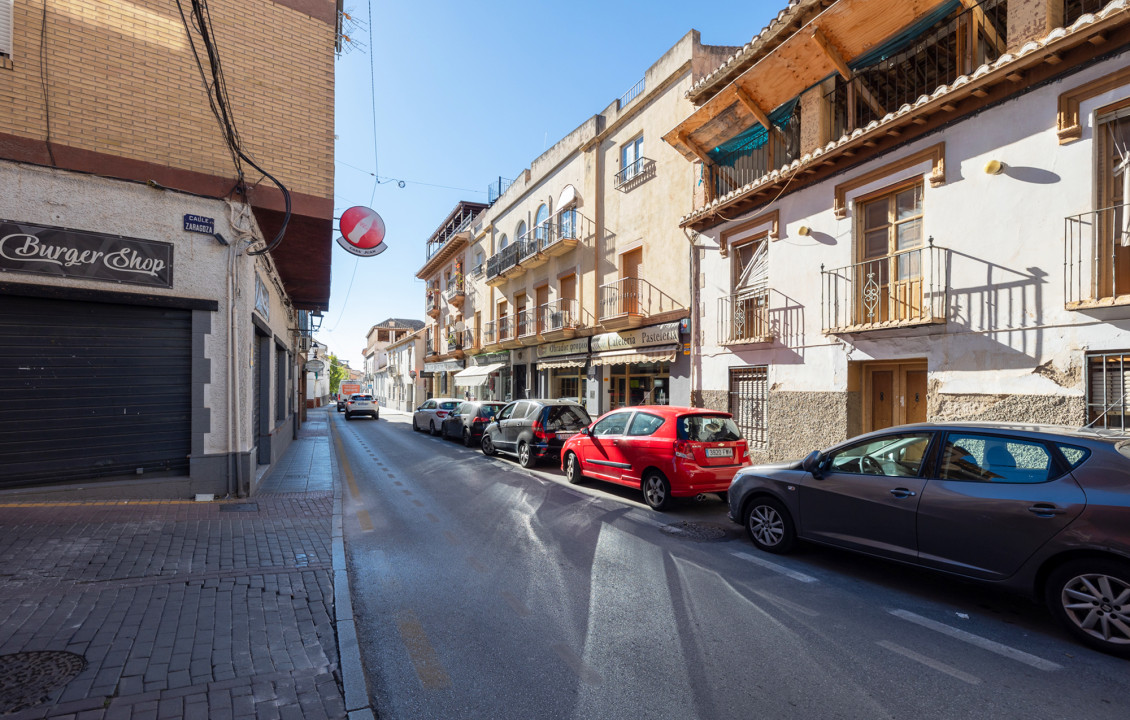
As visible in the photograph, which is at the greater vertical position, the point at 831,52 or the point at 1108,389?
the point at 831,52

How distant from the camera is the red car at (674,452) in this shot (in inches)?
313

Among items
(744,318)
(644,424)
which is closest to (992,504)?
(644,424)

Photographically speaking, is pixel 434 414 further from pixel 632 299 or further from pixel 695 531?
pixel 695 531

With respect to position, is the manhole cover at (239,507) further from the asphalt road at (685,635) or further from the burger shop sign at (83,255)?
the burger shop sign at (83,255)

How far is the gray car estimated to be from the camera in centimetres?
375

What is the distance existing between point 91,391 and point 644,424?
7.84 metres

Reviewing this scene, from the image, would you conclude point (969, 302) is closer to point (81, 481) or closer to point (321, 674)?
point (321, 674)

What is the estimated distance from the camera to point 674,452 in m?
7.95

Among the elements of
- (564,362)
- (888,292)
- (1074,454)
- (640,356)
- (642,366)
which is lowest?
(1074,454)

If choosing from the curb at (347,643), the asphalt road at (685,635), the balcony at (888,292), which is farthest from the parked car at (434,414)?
the curb at (347,643)

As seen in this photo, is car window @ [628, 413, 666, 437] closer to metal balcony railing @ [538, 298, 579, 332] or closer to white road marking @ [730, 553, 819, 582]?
white road marking @ [730, 553, 819, 582]

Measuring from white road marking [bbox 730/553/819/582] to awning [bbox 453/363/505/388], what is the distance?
67.4ft

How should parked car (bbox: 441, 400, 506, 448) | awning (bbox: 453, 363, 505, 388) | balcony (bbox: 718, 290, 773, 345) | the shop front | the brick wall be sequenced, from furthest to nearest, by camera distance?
1. awning (bbox: 453, 363, 505, 388)
2. parked car (bbox: 441, 400, 506, 448)
3. the shop front
4. balcony (bbox: 718, 290, 773, 345)
5. the brick wall

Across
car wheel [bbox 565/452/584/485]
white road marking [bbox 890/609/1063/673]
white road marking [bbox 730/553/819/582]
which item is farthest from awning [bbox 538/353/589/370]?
white road marking [bbox 890/609/1063/673]
